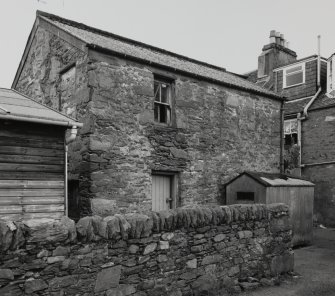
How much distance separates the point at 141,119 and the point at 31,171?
3199 millimetres

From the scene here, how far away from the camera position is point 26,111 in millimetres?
7527

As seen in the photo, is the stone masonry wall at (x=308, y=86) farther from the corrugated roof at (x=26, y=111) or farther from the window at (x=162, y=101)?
the corrugated roof at (x=26, y=111)

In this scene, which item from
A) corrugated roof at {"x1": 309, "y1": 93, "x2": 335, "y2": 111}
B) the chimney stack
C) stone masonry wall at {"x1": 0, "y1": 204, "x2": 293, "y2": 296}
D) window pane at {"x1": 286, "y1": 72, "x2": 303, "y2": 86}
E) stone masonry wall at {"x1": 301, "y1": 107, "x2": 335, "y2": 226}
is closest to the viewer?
stone masonry wall at {"x1": 0, "y1": 204, "x2": 293, "y2": 296}

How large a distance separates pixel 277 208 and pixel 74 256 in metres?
4.41

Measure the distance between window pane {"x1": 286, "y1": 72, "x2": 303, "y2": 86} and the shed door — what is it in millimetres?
11071

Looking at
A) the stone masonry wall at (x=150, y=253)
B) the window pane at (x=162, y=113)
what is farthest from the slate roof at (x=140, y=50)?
the stone masonry wall at (x=150, y=253)

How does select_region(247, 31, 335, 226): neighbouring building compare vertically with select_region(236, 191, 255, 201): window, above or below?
above

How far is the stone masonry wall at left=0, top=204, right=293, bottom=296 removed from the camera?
370 cm

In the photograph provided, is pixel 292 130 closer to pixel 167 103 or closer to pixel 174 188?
pixel 167 103

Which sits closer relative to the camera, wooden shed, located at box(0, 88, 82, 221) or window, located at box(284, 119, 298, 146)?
wooden shed, located at box(0, 88, 82, 221)

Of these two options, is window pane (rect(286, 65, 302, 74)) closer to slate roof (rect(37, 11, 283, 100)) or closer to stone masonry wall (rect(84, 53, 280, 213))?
slate roof (rect(37, 11, 283, 100))

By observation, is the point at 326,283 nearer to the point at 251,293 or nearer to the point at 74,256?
the point at 251,293

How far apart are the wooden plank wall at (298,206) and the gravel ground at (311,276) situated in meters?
0.37

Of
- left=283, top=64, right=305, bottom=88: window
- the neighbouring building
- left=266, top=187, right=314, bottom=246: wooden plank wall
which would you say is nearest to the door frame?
left=266, top=187, right=314, bottom=246: wooden plank wall
